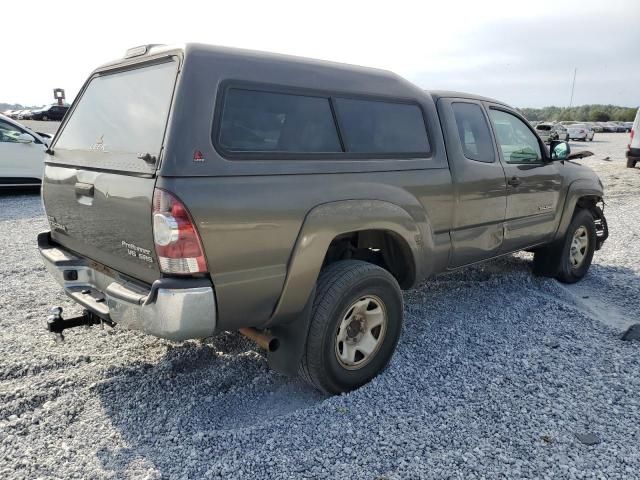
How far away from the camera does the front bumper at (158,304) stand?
2.43m

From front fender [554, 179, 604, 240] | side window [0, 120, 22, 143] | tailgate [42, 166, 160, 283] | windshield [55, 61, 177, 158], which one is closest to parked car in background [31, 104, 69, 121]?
side window [0, 120, 22, 143]

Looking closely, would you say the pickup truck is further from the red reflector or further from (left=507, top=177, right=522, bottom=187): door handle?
(left=507, top=177, right=522, bottom=187): door handle

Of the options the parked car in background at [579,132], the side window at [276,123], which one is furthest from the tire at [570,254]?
the parked car in background at [579,132]

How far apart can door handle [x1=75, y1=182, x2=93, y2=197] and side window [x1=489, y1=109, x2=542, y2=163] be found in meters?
3.32

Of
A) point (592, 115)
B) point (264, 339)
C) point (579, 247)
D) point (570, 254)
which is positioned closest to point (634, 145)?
point (579, 247)

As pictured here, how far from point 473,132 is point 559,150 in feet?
3.98

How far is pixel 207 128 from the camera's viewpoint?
8.16ft

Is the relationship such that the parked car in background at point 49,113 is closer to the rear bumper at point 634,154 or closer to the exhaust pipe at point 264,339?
the rear bumper at point 634,154

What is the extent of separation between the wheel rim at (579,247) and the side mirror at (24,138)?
380 inches

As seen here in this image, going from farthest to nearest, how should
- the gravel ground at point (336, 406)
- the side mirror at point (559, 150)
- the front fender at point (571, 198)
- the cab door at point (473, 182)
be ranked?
the front fender at point (571, 198)
the side mirror at point (559, 150)
the cab door at point (473, 182)
the gravel ground at point (336, 406)

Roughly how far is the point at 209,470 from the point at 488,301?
331cm

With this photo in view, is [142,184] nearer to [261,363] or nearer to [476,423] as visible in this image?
[261,363]

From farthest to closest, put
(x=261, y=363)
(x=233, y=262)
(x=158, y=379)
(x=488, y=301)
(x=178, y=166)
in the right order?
1. (x=488, y=301)
2. (x=261, y=363)
3. (x=158, y=379)
4. (x=233, y=262)
5. (x=178, y=166)

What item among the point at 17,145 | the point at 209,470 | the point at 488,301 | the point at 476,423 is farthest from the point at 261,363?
the point at 17,145
